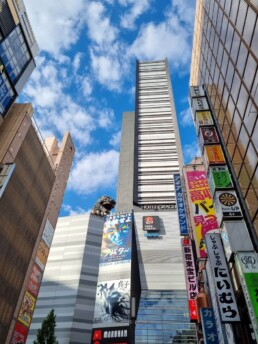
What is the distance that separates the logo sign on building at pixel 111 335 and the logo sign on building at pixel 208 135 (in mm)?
43495

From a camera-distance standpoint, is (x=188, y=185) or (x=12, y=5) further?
(x=12, y=5)

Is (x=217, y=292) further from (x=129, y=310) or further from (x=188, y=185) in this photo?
(x=129, y=310)

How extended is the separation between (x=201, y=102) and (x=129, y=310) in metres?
45.3

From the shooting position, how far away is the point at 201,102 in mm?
23016

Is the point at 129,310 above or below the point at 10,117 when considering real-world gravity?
below

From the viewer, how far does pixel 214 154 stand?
18.7 m

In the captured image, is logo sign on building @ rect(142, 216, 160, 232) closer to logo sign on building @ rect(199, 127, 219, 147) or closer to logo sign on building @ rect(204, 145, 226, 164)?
logo sign on building @ rect(199, 127, 219, 147)

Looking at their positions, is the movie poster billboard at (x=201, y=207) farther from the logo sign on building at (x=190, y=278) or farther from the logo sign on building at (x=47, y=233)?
the logo sign on building at (x=47, y=233)

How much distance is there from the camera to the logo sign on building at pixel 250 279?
10.8m

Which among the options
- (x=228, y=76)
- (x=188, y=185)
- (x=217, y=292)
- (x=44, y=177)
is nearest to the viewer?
(x=217, y=292)

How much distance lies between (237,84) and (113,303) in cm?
5146

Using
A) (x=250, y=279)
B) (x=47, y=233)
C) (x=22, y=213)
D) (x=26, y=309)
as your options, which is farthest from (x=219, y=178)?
(x=47, y=233)

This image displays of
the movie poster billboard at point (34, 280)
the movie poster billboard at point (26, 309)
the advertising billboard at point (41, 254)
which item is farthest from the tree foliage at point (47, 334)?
the advertising billboard at point (41, 254)

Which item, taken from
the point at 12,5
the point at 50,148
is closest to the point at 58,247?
the point at 50,148
